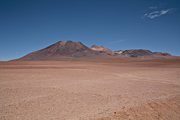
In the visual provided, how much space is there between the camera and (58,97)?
1212 cm

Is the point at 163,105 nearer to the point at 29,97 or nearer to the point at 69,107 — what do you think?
the point at 69,107

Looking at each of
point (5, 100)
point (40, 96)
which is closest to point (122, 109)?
point (40, 96)

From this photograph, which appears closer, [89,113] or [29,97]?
[89,113]

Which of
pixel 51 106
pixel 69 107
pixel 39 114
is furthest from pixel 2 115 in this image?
pixel 69 107

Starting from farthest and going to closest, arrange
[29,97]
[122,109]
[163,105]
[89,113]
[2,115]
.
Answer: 1. [29,97]
2. [163,105]
3. [122,109]
4. [89,113]
5. [2,115]

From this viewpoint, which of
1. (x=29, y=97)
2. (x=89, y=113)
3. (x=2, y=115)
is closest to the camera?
(x=2, y=115)

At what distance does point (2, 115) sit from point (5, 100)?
8.73 ft

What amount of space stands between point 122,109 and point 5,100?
639 cm

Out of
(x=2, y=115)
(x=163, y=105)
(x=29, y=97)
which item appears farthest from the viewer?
(x=29, y=97)

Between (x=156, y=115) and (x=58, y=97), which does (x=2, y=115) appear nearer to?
(x=58, y=97)

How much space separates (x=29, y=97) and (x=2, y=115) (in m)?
3.21

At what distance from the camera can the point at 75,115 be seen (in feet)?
29.4

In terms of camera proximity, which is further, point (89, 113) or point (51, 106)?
point (51, 106)

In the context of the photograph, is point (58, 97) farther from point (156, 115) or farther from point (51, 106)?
point (156, 115)
